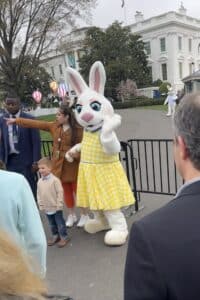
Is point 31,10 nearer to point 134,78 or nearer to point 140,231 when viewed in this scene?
point 140,231

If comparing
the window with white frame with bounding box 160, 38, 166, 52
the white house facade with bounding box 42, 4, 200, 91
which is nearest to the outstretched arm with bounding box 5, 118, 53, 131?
the white house facade with bounding box 42, 4, 200, 91

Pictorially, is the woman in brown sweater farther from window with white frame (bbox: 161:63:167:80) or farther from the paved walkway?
window with white frame (bbox: 161:63:167:80)

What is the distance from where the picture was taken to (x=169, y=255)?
124 centimetres

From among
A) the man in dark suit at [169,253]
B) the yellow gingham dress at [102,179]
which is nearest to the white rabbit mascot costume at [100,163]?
the yellow gingham dress at [102,179]

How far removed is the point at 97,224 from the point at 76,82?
1.85 meters

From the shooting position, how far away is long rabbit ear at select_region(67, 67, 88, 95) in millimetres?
4660

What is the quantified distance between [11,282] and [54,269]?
132 inches

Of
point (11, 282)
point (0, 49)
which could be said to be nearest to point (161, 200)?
point (11, 282)

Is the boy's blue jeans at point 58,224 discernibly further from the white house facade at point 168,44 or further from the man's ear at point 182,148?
the white house facade at point 168,44

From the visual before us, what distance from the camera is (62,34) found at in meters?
25.6

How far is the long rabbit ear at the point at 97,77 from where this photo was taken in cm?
457

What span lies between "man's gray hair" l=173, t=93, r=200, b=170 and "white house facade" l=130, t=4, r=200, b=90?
6675cm

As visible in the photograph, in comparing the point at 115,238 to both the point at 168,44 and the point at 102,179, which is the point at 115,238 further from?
the point at 168,44

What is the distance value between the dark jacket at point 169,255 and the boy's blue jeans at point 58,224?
3.27m
